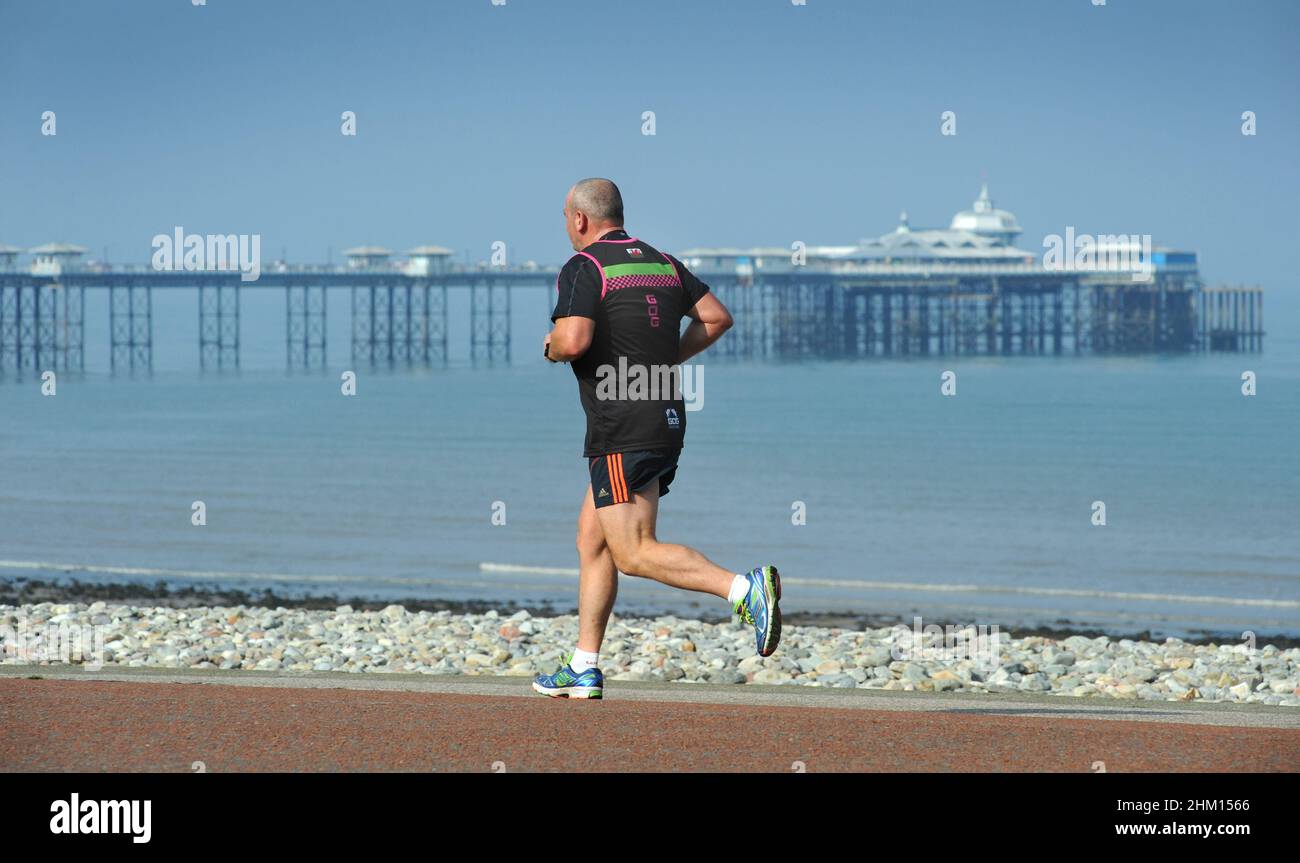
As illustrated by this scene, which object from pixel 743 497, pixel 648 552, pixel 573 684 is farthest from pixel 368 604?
pixel 743 497

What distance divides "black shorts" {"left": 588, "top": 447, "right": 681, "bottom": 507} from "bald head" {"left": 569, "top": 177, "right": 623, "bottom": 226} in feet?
2.22

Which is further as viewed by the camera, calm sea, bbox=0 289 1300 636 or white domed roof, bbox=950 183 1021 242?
white domed roof, bbox=950 183 1021 242

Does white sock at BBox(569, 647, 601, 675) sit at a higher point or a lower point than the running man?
lower

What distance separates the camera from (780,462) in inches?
1448

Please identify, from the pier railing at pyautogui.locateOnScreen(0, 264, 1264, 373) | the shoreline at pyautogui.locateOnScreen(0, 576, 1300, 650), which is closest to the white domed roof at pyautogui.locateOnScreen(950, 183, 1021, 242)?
the pier railing at pyautogui.locateOnScreen(0, 264, 1264, 373)

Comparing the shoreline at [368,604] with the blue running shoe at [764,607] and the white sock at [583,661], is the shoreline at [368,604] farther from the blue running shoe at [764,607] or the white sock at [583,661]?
the blue running shoe at [764,607]

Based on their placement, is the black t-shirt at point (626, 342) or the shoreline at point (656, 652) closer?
the black t-shirt at point (626, 342)

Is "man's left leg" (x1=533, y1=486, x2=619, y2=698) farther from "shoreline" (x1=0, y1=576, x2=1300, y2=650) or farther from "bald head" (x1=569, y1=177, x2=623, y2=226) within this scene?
"shoreline" (x1=0, y1=576, x2=1300, y2=650)

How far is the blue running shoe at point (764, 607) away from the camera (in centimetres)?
469

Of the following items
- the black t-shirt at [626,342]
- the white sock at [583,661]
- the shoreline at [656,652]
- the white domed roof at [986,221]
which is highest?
the white domed roof at [986,221]

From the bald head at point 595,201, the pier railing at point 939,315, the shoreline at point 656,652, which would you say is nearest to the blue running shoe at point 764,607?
the bald head at point 595,201

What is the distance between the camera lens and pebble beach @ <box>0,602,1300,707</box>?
928 cm

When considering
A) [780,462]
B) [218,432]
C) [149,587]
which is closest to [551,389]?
[218,432]
